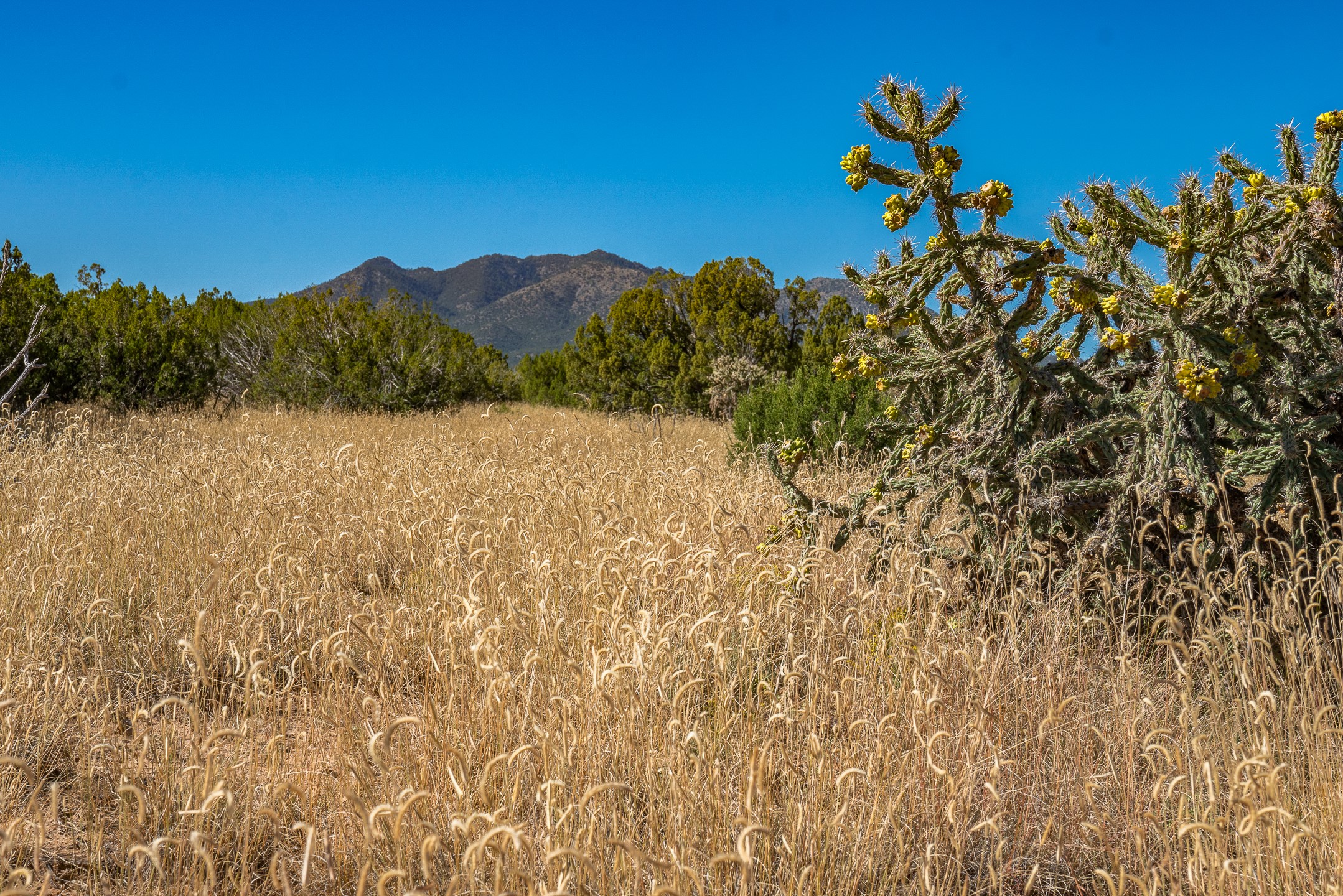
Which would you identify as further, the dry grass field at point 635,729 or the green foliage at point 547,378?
the green foliage at point 547,378

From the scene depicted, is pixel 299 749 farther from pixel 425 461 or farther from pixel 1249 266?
pixel 425 461

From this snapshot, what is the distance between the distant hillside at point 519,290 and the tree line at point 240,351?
3490 inches

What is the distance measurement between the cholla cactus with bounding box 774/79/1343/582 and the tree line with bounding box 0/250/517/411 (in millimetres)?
9819

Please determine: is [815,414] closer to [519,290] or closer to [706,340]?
[706,340]

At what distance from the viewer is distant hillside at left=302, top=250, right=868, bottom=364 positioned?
127 m

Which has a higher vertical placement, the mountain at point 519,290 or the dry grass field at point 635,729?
the mountain at point 519,290

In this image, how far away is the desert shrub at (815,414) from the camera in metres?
7.37

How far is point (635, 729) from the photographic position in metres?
2.16

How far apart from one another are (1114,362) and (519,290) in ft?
503

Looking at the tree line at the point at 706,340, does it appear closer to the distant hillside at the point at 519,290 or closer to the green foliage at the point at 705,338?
the green foliage at the point at 705,338

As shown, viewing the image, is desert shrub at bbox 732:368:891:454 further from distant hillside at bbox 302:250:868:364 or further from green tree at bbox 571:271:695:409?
distant hillside at bbox 302:250:868:364

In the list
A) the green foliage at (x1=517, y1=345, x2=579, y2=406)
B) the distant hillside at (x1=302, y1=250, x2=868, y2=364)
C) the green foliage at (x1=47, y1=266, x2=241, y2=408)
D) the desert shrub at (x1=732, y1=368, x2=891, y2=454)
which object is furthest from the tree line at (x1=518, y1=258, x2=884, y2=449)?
the distant hillside at (x1=302, y1=250, x2=868, y2=364)

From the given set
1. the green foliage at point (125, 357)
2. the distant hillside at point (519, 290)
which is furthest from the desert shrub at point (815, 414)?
the distant hillside at point (519, 290)

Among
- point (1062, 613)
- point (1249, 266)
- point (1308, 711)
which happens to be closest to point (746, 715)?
point (1062, 613)
